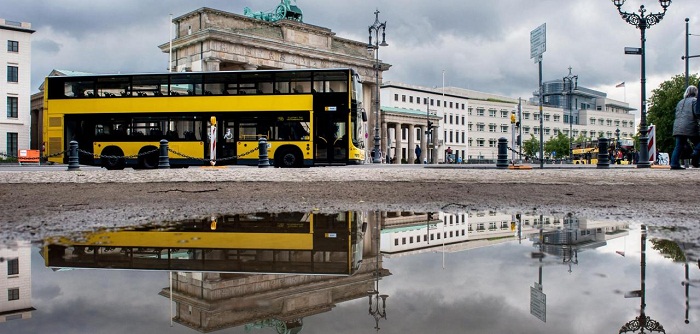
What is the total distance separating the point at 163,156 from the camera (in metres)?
20.8

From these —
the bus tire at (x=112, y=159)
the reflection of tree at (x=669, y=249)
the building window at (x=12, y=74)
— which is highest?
the building window at (x=12, y=74)

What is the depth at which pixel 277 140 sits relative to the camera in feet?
75.7

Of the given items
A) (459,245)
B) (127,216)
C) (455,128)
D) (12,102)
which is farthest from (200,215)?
(455,128)

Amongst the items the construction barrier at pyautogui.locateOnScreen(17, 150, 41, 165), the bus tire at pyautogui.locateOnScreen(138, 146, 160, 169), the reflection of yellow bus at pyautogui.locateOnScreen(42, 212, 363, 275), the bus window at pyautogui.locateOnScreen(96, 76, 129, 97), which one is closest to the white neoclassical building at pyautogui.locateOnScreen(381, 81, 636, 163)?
the construction barrier at pyautogui.locateOnScreen(17, 150, 41, 165)

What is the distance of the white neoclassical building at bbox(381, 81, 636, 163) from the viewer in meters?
103

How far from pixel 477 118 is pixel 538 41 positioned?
328 ft

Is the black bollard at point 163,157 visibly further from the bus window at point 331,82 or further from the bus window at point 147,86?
the bus window at point 331,82

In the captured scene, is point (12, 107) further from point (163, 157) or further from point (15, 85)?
point (163, 157)

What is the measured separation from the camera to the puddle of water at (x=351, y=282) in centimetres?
225

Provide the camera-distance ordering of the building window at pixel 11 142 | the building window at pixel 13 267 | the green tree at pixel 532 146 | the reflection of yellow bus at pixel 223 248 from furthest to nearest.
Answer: the green tree at pixel 532 146, the building window at pixel 11 142, the reflection of yellow bus at pixel 223 248, the building window at pixel 13 267

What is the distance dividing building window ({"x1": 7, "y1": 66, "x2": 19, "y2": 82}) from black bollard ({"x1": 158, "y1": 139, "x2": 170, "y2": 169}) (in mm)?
48462

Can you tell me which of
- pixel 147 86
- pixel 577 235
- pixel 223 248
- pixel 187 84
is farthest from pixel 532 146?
pixel 223 248

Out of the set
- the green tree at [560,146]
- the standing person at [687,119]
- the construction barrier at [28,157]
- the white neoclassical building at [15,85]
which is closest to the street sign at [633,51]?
the standing person at [687,119]

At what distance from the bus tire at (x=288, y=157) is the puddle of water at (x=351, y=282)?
17.8 m
